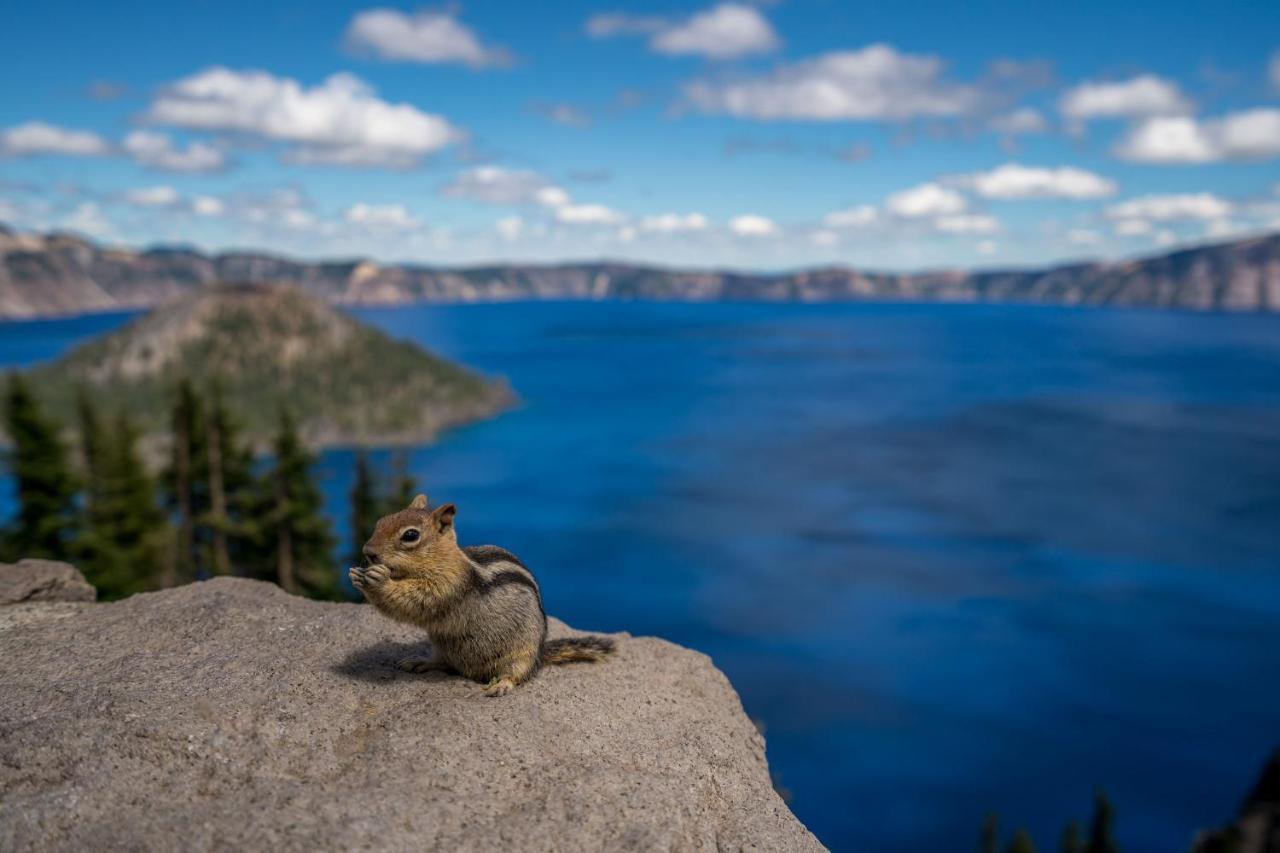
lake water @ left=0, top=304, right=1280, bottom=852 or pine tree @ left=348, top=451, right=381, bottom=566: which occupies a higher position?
pine tree @ left=348, top=451, right=381, bottom=566

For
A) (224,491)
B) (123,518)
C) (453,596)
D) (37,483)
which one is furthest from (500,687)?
(224,491)

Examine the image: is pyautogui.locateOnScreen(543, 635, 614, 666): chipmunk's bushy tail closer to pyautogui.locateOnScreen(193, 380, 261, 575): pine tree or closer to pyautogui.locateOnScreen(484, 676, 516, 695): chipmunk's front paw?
pyautogui.locateOnScreen(484, 676, 516, 695): chipmunk's front paw

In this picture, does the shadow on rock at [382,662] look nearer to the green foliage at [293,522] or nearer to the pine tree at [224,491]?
the green foliage at [293,522]

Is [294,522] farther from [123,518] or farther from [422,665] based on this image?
[422,665]

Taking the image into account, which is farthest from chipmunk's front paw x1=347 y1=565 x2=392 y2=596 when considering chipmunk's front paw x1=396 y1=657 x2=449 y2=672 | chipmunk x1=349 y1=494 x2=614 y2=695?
chipmunk's front paw x1=396 y1=657 x2=449 y2=672

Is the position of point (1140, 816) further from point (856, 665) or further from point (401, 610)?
point (401, 610)

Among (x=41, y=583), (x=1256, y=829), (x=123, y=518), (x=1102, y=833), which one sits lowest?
(x=1102, y=833)

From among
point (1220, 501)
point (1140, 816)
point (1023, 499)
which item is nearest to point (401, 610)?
point (1140, 816)
